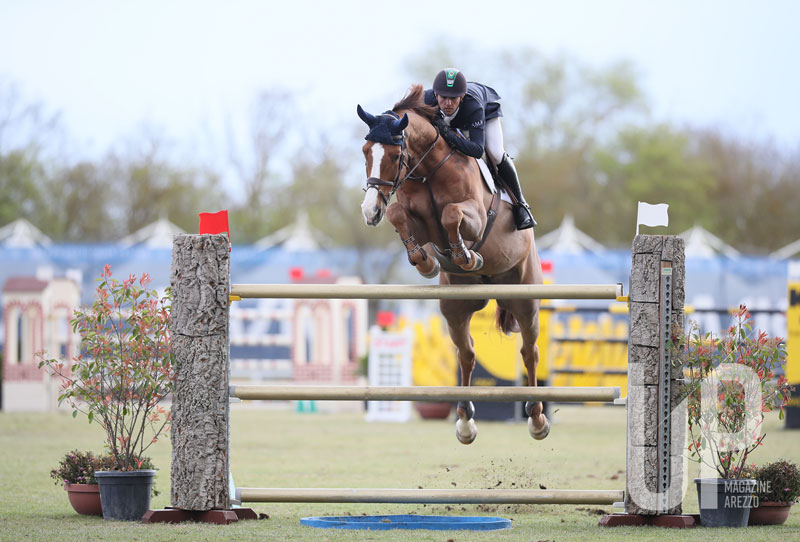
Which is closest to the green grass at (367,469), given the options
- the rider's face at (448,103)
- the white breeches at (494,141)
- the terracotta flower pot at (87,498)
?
the terracotta flower pot at (87,498)

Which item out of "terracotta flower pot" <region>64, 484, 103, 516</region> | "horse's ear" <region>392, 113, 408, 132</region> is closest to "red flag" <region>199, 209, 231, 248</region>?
"horse's ear" <region>392, 113, 408, 132</region>

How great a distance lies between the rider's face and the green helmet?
25 millimetres

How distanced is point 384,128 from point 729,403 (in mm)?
2007

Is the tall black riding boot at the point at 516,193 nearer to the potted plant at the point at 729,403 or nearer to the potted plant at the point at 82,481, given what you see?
the potted plant at the point at 729,403

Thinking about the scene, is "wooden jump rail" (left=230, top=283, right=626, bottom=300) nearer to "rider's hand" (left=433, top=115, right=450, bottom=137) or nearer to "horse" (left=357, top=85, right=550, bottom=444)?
"horse" (left=357, top=85, right=550, bottom=444)

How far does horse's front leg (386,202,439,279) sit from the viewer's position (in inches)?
196

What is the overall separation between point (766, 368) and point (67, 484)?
336 centimetres

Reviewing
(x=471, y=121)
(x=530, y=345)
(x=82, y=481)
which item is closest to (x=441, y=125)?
(x=471, y=121)

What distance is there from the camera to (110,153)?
100ft

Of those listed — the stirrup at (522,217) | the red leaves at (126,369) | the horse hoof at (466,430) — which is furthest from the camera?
the horse hoof at (466,430)

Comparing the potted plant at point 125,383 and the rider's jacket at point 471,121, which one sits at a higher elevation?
the rider's jacket at point 471,121

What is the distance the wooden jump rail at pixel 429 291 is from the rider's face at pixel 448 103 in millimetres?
1035

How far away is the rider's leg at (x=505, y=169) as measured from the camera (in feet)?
18.5

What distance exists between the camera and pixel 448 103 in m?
5.16
